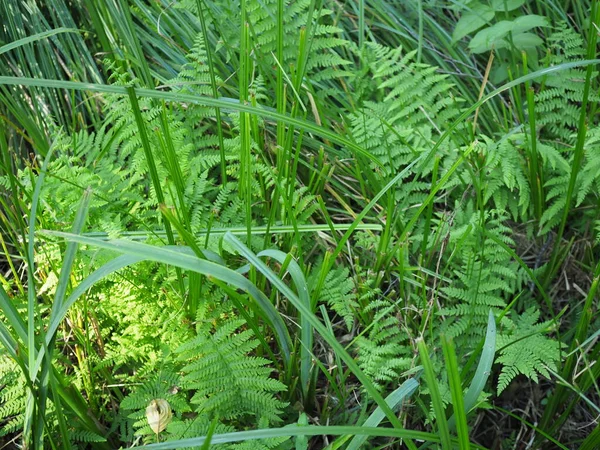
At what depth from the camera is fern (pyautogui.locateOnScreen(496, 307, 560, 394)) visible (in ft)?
5.13

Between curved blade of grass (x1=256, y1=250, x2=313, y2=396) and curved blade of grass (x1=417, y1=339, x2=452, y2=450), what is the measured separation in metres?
0.39

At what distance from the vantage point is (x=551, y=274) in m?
1.90

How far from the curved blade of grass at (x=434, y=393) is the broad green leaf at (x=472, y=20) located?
1.60m

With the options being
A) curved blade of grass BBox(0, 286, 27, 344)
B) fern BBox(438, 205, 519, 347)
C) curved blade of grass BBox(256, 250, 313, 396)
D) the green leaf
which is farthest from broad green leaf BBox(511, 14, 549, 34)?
curved blade of grass BBox(0, 286, 27, 344)

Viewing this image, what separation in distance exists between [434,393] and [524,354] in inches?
25.2

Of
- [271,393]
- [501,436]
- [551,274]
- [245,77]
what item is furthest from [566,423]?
[245,77]

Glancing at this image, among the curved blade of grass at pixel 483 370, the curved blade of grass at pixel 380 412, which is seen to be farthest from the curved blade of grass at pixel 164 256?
the curved blade of grass at pixel 483 370

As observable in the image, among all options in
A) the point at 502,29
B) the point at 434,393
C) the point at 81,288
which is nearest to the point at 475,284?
the point at 434,393

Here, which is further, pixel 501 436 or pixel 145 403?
pixel 501 436

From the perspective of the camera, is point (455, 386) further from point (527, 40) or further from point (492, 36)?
point (527, 40)

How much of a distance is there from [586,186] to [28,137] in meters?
1.95

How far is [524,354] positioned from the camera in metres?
1.61

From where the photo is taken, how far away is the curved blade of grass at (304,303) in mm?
1457

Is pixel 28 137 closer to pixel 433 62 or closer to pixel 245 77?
pixel 245 77
